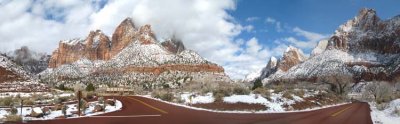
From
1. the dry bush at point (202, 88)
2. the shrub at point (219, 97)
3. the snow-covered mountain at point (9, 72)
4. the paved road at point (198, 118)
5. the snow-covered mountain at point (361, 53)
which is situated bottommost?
the paved road at point (198, 118)

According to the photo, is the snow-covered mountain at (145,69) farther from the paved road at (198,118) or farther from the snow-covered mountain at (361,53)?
the paved road at (198,118)

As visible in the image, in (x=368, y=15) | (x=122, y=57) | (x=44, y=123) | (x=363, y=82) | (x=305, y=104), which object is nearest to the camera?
(x=44, y=123)

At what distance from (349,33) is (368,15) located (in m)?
11.2

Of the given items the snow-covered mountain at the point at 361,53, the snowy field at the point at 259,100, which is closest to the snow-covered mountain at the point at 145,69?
the snow-covered mountain at the point at 361,53

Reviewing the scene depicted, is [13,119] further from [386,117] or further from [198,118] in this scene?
[386,117]

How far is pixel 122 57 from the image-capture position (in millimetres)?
151750

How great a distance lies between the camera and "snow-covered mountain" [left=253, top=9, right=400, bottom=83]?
13875cm

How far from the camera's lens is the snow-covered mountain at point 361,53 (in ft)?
455

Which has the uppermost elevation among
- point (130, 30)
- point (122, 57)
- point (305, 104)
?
point (130, 30)

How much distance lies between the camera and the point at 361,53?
167 m

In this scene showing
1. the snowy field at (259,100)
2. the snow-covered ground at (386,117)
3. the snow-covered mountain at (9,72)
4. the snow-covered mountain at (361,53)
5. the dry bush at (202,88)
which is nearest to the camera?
the snow-covered ground at (386,117)

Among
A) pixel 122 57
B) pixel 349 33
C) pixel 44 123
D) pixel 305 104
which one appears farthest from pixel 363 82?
pixel 44 123

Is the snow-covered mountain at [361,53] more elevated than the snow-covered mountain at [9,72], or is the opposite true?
the snow-covered mountain at [361,53]

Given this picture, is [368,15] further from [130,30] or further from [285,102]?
[285,102]
